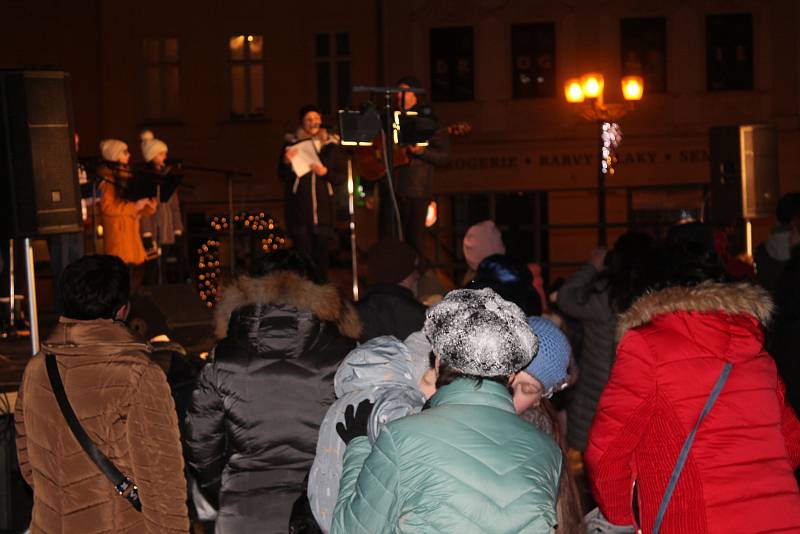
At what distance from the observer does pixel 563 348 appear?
3.33 metres

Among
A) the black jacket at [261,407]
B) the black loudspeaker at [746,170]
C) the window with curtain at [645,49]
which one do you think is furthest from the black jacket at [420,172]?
the window with curtain at [645,49]

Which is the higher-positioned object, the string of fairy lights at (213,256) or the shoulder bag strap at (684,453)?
the shoulder bag strap at (684,453)

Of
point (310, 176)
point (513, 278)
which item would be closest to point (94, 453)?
point (513, 278)

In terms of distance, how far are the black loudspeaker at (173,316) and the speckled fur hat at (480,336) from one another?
24.6 feet

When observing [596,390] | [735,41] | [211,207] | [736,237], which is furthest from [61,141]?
[735,41]

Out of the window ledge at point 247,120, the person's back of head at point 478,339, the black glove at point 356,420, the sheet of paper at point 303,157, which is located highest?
the window ledge at point 247,120

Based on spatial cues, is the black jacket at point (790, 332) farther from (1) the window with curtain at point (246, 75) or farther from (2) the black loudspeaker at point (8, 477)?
(1) the window with curtain at point (246, 75)

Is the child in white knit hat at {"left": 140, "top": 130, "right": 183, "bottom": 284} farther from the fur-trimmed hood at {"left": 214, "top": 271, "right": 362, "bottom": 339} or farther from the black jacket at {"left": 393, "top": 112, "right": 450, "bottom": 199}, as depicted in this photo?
the fur-trimmed hood at {"left": 214, "top": 271, "right": 362, "bottom": 339}

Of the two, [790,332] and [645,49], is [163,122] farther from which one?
[790,332]

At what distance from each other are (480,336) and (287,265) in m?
1.83

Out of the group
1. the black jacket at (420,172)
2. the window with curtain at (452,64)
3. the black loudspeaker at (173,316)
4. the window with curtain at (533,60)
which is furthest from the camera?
the window with curtain at (452,64)

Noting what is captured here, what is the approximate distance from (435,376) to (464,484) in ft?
1.14

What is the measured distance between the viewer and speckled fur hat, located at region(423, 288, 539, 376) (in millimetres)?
2803

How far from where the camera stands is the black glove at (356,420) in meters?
3.22
